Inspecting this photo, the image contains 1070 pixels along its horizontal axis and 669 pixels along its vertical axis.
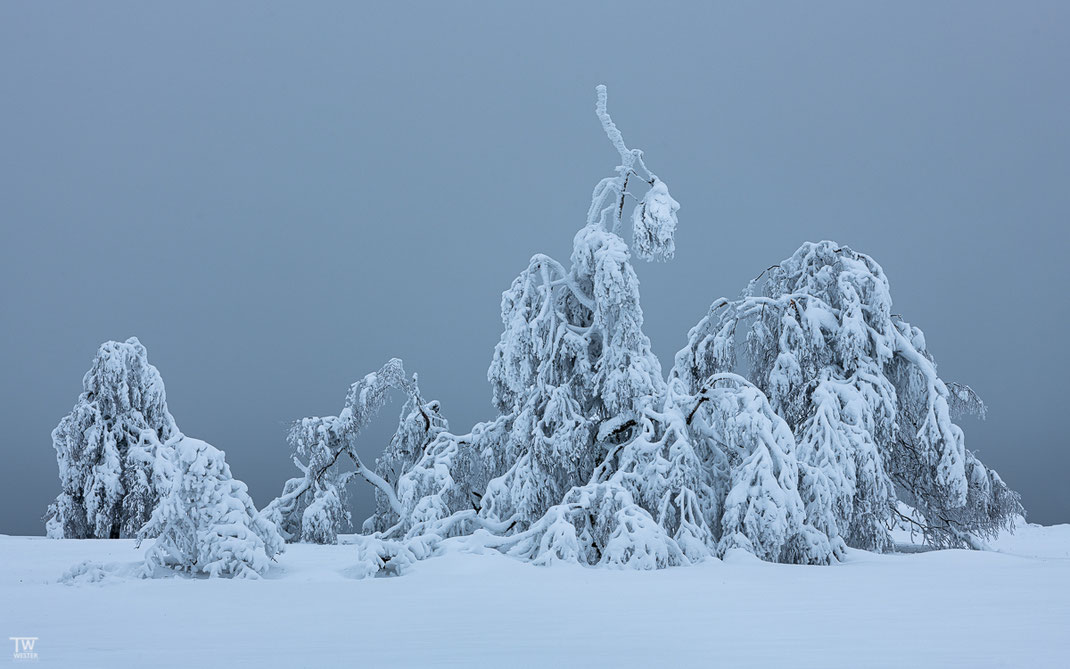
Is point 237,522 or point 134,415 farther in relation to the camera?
point 134,415

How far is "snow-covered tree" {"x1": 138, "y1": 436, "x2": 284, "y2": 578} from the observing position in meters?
9.42

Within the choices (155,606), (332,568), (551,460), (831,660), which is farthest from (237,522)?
(831,660)

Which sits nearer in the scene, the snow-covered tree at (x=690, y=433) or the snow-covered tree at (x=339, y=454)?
the snow-covered tree at (x=690, y=433)

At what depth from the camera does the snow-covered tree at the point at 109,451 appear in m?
18.6

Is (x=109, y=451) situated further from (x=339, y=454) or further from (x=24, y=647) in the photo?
(x=24, y=647)

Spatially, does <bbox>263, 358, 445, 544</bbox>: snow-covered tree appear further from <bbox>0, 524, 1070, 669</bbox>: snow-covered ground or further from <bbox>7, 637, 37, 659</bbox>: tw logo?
<bbox>7, 637, 37, 659</bbox>: tw logo

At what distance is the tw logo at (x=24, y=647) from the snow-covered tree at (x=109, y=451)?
14.1m

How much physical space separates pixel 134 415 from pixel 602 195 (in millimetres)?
12891

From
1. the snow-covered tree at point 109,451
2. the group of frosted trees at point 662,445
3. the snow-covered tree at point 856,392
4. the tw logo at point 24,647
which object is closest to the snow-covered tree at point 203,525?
the group of frosted trees at point 662,445

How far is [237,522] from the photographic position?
959cm

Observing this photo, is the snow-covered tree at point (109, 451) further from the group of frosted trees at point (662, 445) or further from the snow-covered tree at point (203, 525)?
the snow-covered tree at point (203, 525)

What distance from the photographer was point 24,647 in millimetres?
5035

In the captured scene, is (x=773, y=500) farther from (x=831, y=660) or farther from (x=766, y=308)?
(x=831, y=660)

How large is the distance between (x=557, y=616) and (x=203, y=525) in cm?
545
